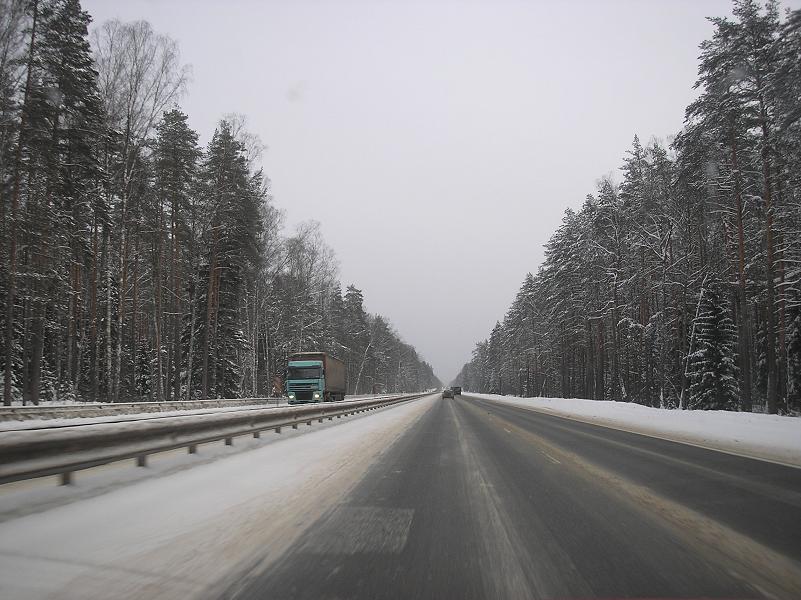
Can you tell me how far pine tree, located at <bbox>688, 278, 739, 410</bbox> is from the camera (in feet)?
92.7

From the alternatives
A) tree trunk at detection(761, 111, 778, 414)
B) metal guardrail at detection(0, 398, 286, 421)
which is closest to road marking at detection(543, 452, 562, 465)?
metal guardrail at detection(0, 398, 286, 421)

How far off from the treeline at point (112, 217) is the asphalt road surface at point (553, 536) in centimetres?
1859

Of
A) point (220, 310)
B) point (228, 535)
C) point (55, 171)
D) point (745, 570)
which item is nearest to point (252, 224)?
point (220, 310)

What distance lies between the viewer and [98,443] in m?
5.62

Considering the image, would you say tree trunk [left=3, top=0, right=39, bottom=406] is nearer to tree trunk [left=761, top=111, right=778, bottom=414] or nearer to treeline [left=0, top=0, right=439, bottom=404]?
treeline [left=0, top=0, right=439, bottom=404]

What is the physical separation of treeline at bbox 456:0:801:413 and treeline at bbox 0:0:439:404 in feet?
80.9

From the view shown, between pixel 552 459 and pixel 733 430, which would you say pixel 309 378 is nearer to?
pixel 733 430

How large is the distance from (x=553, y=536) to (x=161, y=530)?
3482 millimetres

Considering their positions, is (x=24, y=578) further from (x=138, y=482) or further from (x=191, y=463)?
(x=191, y=463)

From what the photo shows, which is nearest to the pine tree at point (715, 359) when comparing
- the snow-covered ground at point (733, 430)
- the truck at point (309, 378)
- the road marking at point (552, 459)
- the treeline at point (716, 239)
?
the treeline at point (716, 239)

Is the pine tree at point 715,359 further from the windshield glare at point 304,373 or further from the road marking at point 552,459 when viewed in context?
the road marking at point 552,459

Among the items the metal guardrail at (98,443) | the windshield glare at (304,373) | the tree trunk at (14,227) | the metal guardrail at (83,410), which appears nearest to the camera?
the metal guardrail at (98,443)

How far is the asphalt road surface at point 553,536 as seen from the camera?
3.02 metres

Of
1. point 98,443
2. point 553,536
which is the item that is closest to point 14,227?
point 98,443
